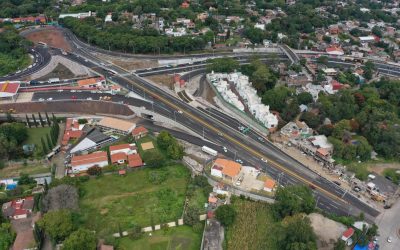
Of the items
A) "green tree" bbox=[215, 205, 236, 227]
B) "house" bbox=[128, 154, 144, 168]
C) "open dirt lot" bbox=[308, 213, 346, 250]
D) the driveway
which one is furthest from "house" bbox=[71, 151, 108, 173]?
the driveway

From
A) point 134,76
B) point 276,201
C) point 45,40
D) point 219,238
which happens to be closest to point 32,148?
point 134,76

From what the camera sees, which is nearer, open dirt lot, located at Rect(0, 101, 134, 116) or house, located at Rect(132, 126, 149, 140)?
house, located at Rect(132, 126, 149, 140)

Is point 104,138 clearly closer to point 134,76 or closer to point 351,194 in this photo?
point 134,76

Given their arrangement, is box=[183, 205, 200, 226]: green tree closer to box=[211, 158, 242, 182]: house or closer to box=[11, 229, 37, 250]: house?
box=[211, 158, 242, 182]: house

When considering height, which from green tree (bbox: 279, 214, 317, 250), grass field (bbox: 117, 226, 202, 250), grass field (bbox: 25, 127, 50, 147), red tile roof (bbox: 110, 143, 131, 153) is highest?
green tree (bbox: 279, 214, 317, 250)

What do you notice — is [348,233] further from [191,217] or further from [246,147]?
[246,147]
